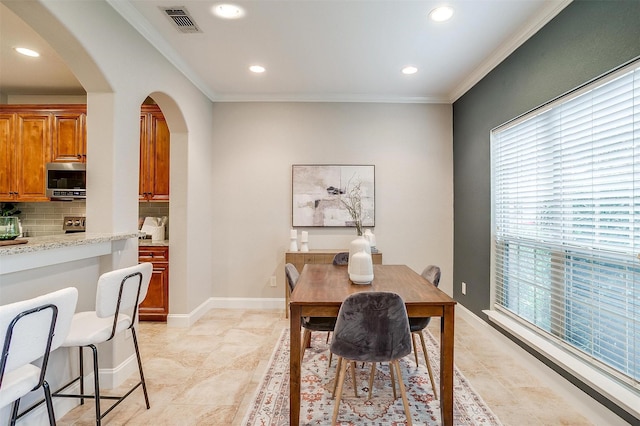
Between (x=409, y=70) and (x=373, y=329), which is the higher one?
(x=409, y=70)

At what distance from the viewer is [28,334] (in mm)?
1227

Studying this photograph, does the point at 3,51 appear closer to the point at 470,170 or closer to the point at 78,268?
the point at 78,268

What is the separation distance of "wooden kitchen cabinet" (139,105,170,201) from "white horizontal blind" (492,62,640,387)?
3604 millimetres

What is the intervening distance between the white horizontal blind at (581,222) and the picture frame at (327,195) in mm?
1634

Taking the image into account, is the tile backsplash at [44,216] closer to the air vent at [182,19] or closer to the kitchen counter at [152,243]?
the kitchen counter at [152,243]

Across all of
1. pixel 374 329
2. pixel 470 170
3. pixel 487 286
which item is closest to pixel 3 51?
pixel 374 329

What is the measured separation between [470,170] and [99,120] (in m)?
3.58

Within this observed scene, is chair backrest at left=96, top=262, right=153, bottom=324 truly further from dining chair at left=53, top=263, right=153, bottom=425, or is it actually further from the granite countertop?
the granite countertop

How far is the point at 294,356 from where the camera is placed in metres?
1.86

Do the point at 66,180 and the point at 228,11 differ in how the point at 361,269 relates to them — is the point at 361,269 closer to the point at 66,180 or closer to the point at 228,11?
the point at 228,11

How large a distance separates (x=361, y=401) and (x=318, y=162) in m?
2.84

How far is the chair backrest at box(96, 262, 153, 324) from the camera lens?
173 cm

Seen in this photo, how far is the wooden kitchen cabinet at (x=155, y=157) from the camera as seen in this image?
3.72 meters

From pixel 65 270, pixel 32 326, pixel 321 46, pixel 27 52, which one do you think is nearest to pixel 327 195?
pixel 321 46
